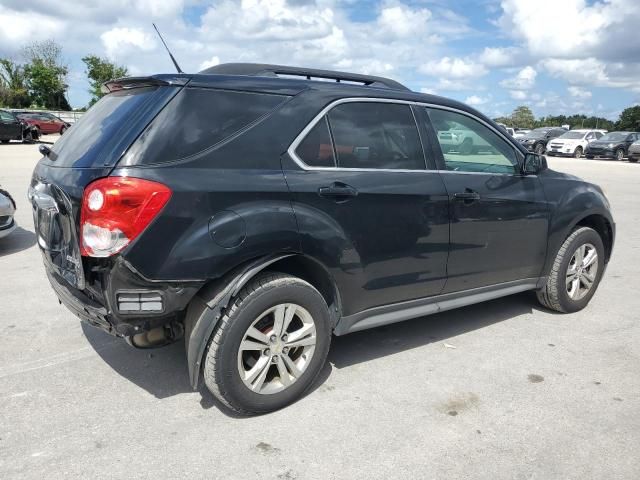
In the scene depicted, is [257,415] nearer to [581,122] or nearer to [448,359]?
[448,359]

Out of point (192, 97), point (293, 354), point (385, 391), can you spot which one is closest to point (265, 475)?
point (293, 354)

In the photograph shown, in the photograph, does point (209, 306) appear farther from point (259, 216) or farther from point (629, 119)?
point (629, 119)

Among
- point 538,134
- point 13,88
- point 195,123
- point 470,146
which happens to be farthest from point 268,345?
point 13,88

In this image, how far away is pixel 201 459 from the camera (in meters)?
2.71

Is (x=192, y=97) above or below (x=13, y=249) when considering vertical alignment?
above

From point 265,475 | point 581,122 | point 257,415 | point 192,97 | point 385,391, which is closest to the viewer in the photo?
point 265,475

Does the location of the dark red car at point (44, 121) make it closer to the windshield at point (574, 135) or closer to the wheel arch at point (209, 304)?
the windshield at point (574, 135)

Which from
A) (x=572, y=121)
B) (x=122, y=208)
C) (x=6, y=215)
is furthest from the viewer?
(x=572, y=121)

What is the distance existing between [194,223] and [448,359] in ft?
7.04

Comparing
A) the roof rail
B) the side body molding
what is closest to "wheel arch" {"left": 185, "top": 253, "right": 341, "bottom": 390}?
the side body molding

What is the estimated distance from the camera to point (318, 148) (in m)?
3.26

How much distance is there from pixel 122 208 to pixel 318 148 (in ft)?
3.87

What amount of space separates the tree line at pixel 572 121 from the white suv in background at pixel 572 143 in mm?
38459

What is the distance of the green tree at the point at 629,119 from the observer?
204 ft
